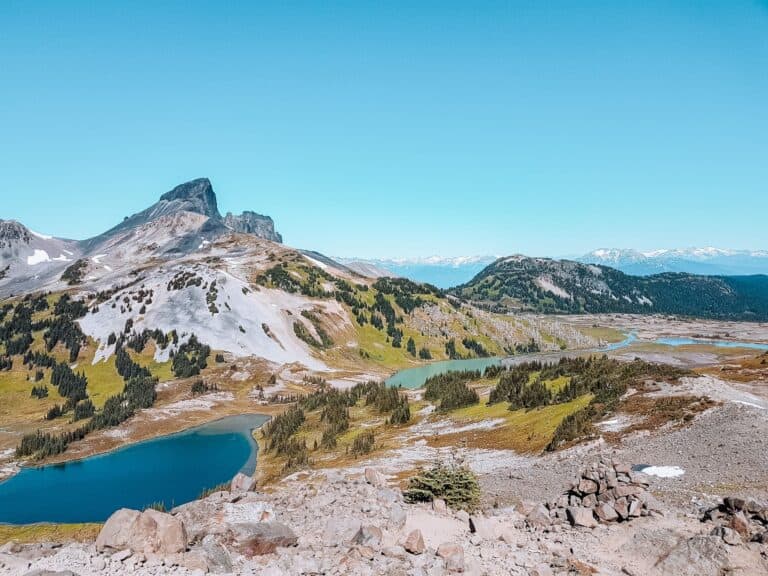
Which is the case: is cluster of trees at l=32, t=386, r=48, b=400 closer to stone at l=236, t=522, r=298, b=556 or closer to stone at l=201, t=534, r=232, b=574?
stone at l=236, t=522, r=298, b=556

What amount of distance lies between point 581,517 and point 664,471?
1500 centimetres

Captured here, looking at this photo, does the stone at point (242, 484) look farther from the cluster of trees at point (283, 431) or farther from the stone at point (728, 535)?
the cluster of trees at point (283, 431)

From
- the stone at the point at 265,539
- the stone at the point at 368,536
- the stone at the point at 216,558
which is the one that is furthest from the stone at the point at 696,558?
the stone at the point at 216,558

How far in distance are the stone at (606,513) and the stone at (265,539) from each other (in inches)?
656

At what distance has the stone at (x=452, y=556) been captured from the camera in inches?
875

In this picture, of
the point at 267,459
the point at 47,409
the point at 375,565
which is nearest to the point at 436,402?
the point at 267,459

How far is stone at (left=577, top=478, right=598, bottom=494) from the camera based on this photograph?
29.5 m

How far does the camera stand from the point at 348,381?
6294 inches

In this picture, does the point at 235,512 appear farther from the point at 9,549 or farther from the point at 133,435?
the point at 133,435

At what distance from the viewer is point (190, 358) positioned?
159 meters

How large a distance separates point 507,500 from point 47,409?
423ft

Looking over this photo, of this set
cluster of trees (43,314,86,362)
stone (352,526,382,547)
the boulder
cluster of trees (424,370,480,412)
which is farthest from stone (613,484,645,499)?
cluster of trees (43,314,86,362)

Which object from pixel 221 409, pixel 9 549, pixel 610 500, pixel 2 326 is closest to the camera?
pixel 9 549

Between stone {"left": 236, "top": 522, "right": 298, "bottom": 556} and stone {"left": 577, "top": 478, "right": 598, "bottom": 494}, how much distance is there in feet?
55.3
